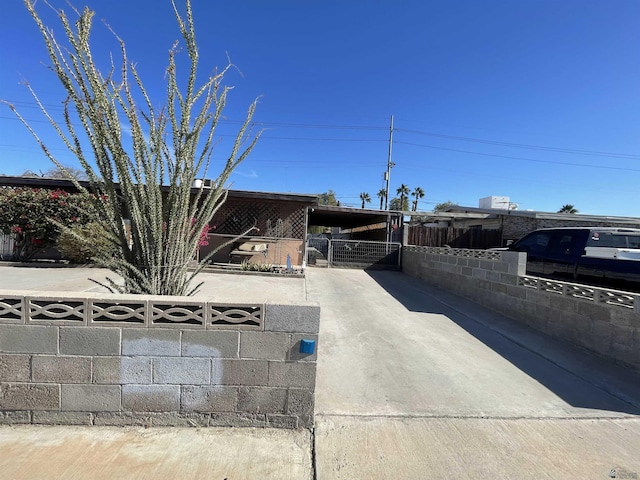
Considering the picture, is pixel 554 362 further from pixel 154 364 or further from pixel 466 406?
pixel 154 364

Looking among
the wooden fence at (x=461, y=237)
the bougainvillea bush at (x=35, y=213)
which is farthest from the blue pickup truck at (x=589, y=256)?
the bougainvillea bush at (x=35, y=213)

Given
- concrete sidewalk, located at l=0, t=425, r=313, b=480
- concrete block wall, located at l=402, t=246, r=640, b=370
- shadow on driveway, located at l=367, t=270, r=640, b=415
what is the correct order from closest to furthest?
concrete sidewalk, located at l=0, t=425, r=313, b=480 → shadow on driveway, located at l=367, t=270, r=640, b=415 → concrete block wall, located at l=402, t=246, r=640, b=370

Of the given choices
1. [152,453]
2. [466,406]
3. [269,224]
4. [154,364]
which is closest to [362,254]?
[269,224]

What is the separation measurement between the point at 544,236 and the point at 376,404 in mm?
6426

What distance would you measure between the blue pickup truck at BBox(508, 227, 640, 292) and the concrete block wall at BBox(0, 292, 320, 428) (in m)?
5.87

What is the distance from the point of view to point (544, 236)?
7523 mm

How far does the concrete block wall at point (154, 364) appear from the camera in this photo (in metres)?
2.42

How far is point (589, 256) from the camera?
250 inches

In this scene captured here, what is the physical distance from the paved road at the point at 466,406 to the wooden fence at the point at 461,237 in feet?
31.6

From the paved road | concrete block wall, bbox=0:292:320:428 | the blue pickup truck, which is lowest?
the paved road

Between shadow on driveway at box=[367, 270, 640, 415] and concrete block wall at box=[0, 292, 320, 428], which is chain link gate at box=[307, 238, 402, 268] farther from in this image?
concrete block wall at box=[0, 292, 320, 428]

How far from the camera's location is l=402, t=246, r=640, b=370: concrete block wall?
4188 millimetres

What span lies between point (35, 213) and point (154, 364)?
32.1ft

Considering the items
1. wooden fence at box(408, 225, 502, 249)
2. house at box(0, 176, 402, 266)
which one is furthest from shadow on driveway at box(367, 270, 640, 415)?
wooden fence at box(408, 225, 502, 249)
